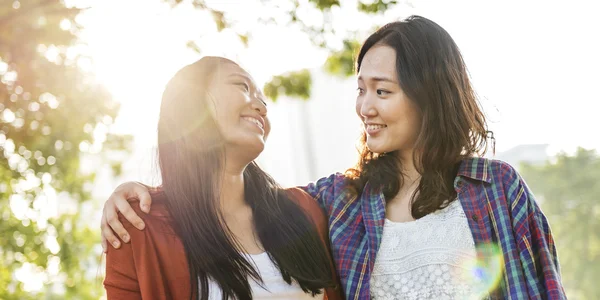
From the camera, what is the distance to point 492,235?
2.47 metres

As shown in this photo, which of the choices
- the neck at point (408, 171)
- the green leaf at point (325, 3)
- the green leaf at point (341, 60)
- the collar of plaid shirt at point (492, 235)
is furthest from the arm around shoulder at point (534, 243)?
the green leaf at point (341, 60)

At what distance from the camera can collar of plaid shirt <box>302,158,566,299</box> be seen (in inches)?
93.1

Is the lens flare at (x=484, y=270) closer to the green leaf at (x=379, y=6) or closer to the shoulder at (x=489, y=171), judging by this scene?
the shoulder at (x=489, y=171)

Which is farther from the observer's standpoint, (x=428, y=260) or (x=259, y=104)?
(x=259, y=104)

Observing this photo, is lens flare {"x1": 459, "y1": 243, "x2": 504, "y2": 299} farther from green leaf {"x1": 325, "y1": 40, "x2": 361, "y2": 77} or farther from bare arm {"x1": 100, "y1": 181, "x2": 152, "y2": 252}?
green leaf {"x1": 325, "y1": 40, "x2": 361, "y2": 77}

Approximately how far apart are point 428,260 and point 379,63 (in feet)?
2.37

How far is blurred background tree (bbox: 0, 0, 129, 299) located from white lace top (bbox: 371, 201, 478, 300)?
1.37 meters

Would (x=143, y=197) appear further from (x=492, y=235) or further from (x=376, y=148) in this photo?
(x=492, y=235)

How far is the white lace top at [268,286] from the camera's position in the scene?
2.34 m

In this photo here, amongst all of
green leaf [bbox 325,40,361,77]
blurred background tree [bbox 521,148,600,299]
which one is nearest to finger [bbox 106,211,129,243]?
green leaf [bbox 325,40,361,77]

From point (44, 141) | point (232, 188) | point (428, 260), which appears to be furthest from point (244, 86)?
point (44, 141)

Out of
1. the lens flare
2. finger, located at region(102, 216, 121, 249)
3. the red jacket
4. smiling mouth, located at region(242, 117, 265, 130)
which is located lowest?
the lens flare

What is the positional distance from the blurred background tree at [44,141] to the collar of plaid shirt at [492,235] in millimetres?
1212

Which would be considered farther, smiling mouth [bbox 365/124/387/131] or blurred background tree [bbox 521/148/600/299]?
blurred background tree [bbox 521/148/600/299]
